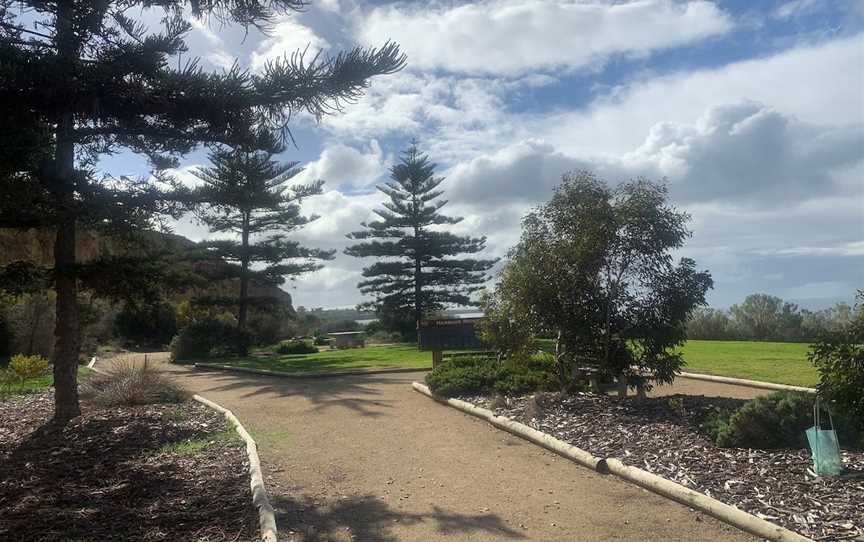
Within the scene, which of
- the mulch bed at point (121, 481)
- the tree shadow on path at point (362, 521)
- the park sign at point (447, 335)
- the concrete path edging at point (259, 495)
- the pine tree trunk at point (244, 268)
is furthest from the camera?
the pine tree trunk at point (244, 268)

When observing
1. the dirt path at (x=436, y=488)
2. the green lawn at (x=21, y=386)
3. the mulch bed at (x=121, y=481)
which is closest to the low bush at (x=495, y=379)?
the dirt path at (x=436, y=488)

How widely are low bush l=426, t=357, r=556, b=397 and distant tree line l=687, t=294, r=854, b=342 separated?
14.1 m

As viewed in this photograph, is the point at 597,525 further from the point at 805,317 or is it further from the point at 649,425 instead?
the point at 805,317

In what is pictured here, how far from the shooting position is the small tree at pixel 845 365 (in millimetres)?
5477

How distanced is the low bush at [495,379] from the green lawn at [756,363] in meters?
3.98

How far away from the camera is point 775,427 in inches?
235

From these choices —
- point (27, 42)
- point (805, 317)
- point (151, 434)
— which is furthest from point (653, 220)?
point (805, 317)

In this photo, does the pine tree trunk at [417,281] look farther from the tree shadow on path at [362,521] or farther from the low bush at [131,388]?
the tree shadow on path at [362,521]

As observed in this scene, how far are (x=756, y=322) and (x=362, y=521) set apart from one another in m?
23.0

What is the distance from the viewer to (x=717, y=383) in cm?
1159

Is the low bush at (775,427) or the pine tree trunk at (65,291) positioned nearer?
the low bush at (775,427)

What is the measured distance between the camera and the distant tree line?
76.5 ft

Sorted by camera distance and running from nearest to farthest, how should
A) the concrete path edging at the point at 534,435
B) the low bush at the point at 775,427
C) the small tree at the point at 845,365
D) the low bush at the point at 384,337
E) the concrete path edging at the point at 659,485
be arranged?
1. the concrete path edging at the point at 659,485
2. the small tree at the point at 845,365
3. the low bush at the point at 775,427
4. the concrete path edging at the point at 534,435
5. the low bush at the point at 384,337

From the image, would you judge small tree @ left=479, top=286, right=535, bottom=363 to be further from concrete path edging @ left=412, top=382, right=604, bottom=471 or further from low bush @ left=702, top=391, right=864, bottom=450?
low bush @ left=702, top=391, right=864, bottom=450
